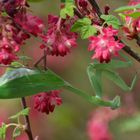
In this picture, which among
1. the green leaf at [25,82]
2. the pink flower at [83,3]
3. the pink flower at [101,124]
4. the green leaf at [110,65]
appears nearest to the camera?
the pink flower at [83,3]

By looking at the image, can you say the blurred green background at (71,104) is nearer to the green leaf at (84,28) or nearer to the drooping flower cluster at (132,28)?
the drooping flower cluster at (132,28)

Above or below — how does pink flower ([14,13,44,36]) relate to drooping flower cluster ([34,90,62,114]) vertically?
above

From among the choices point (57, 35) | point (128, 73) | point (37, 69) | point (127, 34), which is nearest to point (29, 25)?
point (57, 35)

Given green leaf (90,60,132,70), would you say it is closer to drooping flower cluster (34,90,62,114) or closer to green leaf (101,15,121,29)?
drooping flower cluster (34,90,62,114)

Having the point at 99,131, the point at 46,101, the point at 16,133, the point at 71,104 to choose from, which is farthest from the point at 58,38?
the point at 71,104

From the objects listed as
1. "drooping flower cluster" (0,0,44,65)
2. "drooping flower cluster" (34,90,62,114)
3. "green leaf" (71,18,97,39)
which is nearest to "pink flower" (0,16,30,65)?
"drooping flower cluster" (0,0,44,65)

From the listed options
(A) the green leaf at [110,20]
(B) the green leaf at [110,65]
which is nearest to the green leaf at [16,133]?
(B) the green leaf at [110,65]
